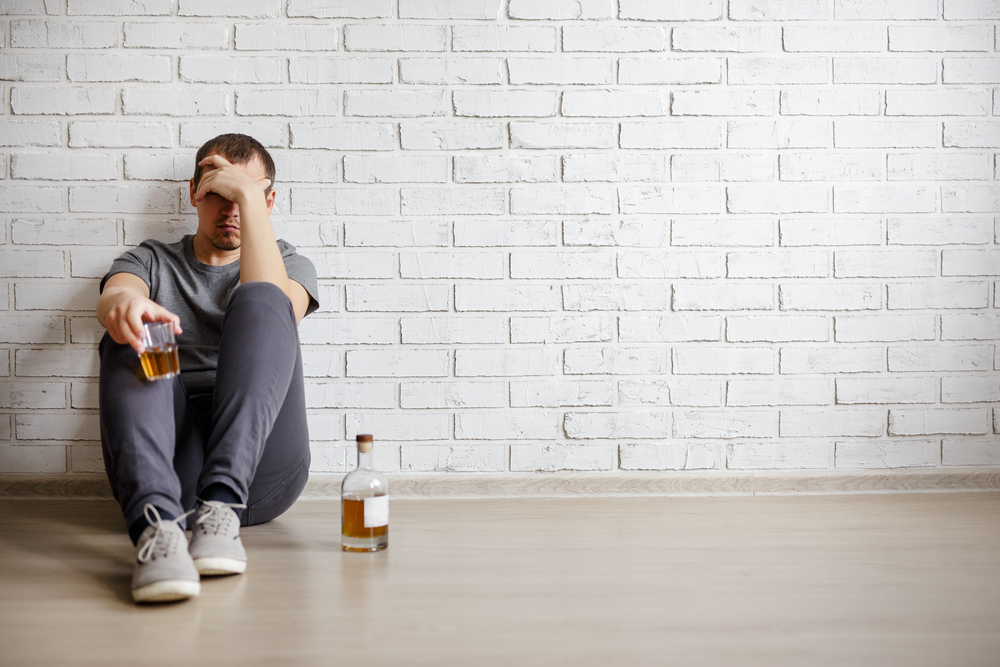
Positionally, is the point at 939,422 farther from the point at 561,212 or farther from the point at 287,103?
the point at 287,103

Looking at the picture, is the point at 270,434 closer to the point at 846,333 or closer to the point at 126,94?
the point at 126,94

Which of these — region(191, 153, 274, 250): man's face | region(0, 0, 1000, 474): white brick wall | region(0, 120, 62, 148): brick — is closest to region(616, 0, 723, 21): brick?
region(0, 0, 1000, 474): white brick wall

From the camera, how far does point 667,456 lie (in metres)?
1.99

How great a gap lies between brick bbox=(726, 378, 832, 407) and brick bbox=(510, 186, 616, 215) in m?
0.65

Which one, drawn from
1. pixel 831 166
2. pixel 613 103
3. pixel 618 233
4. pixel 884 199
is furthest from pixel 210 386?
pixel 884 199

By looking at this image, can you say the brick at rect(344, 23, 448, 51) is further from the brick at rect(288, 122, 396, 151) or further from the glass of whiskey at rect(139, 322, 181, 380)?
the glass of whiskey at rect(139, 322, 181, 380)

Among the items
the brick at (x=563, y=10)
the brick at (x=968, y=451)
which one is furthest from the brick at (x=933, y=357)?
the brick at (x=563, y=10)

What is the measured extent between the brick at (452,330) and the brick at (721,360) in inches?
20.2

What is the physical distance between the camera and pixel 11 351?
6.31 ft

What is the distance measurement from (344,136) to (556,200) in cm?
61

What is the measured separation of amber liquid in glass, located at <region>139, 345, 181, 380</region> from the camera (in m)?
1.26

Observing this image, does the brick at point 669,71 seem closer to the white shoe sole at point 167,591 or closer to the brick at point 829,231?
the brick at point 829,231

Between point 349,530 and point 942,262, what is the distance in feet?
5.85

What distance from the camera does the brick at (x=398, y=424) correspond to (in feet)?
6.42
